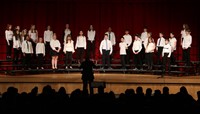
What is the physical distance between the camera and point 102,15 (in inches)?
679

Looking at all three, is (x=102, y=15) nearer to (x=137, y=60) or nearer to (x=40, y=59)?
(x=137, y=60)

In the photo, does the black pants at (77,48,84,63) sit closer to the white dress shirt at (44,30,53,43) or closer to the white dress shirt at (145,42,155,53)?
the white dress shirt at (44,30,53,43)

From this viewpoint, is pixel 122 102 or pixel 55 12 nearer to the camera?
pixel 122 102

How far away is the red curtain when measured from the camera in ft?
55.0

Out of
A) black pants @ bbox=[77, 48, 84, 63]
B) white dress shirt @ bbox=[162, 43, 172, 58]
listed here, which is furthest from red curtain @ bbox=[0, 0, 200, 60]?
white dress shirt @ bbox=[162, 43, 172, 58]

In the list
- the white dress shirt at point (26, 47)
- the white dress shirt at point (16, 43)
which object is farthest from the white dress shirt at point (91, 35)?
the white dress shirt at point (16, 43)

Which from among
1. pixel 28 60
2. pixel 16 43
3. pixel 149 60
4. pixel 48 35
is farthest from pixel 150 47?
pixel 16 43

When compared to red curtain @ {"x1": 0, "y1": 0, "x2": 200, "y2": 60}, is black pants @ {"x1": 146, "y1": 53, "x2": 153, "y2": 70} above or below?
below

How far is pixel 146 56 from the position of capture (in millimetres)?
13812

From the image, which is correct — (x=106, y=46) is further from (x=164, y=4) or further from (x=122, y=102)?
(x=122, y=102)

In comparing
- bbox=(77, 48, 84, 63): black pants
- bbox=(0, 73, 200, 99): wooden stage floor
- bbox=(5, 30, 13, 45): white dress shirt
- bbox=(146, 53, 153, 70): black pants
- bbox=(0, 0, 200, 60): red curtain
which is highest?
bbox=(0, 0, 200, 60): red curtain

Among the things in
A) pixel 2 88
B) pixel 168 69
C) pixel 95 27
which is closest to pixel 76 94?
pixel 2 88

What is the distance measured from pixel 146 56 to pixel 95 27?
4.40m

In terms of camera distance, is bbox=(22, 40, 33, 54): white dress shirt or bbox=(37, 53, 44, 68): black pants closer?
bbox=(22, 40, 33, 54): white dress shirt
